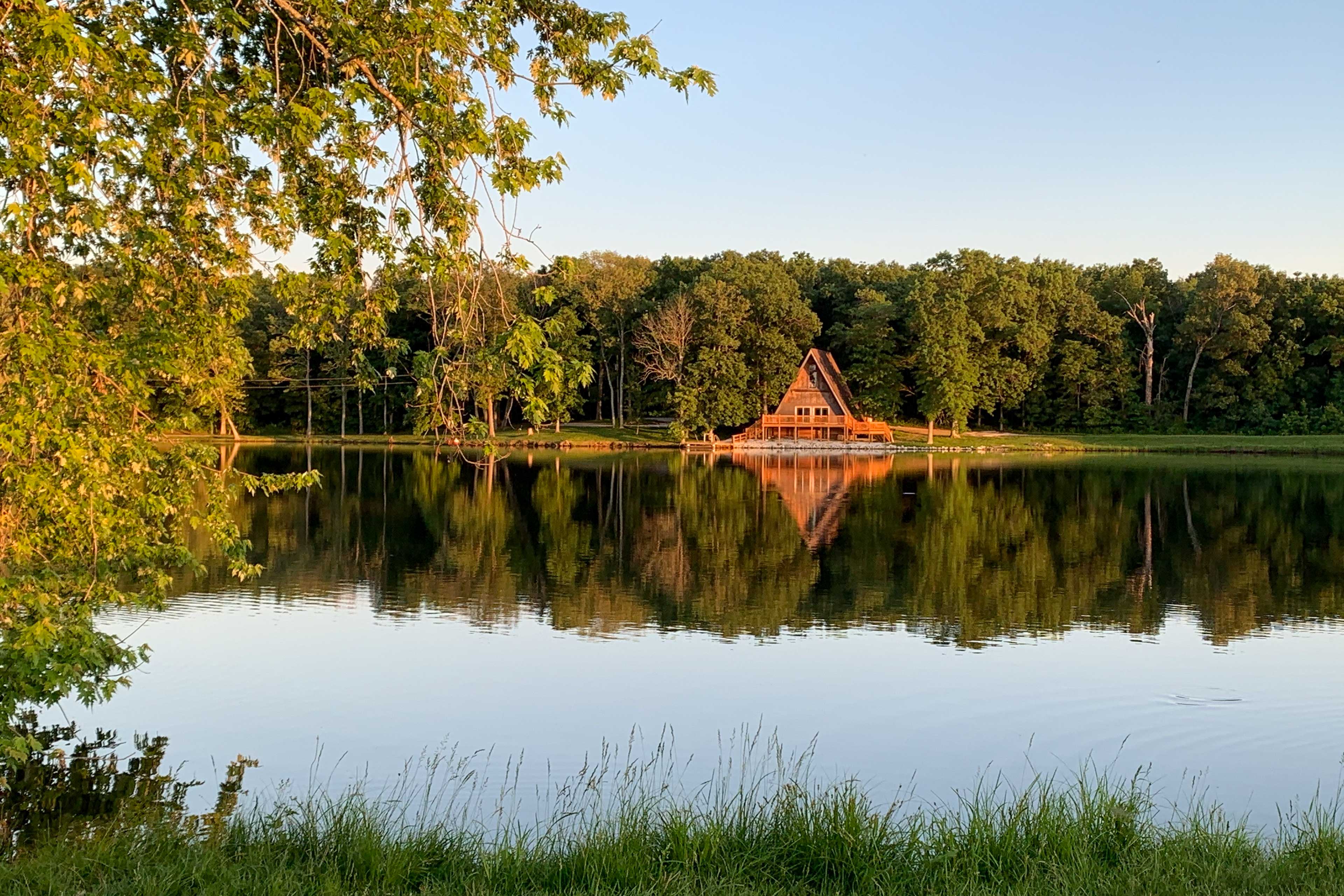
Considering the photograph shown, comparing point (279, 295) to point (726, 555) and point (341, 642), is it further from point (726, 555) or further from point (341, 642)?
point (726, 555)

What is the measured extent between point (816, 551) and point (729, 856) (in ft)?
61.3

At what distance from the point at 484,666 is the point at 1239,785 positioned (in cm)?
817

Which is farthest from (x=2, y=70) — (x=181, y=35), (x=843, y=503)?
(x=843, y=503)

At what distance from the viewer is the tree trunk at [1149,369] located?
246 feet

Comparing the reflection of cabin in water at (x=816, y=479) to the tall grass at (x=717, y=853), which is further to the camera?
the reflection of cabin in water at (x=816, y=479)

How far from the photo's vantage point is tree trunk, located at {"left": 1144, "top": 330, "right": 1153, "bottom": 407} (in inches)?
2958

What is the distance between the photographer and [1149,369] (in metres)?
75.2

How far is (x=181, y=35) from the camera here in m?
7.14

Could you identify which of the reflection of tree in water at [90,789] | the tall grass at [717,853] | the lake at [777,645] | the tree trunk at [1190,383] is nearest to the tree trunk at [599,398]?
the tree trunk at [1190,383]

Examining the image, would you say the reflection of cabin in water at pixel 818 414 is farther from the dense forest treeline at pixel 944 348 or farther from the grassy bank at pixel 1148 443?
the grassy bank at pixel 1148 443

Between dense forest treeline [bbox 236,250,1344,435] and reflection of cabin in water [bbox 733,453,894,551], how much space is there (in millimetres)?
7334

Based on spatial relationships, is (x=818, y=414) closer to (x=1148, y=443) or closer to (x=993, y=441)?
(x=993, y=441)

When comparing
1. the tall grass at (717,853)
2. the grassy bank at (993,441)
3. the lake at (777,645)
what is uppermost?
the grassy bank at (993,441)

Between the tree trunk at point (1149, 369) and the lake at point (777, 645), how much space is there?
44650 millimetres
